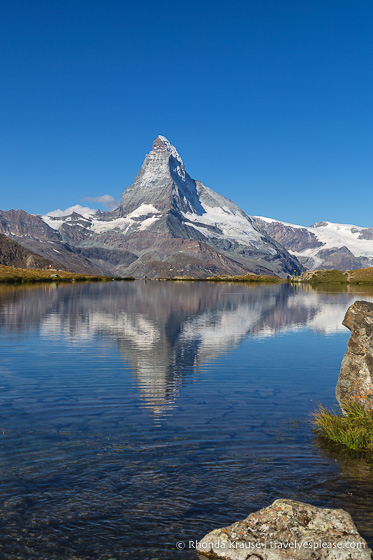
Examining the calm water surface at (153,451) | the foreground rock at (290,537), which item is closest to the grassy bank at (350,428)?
the calm water surface at (153,451)

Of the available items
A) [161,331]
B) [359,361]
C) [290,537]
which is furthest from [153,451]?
[161,331]

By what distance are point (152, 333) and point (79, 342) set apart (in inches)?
495

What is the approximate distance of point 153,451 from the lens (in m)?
20.6

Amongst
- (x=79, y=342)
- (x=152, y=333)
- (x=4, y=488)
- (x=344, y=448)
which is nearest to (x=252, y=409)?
(x=344, y=448)

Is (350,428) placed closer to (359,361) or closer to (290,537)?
(359,361)

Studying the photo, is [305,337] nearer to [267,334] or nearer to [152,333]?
[267,334]

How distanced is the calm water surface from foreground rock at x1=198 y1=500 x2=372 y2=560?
135 centimetres

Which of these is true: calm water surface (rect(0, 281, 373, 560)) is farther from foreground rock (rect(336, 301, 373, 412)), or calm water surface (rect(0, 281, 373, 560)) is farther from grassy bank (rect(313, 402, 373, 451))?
foreground rock (rect(336, 301, 373, 412))

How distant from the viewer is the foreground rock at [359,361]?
24.0 m

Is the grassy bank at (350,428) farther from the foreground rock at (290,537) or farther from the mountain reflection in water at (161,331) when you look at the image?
the foreground rock at (290,537)

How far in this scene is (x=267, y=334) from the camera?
2736 inches

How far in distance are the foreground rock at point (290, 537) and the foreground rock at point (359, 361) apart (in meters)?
11.8

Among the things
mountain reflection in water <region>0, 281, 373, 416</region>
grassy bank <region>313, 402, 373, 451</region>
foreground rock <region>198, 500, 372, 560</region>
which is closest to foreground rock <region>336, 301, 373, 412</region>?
grassy bank <region>313, 402, 373, 451</region>

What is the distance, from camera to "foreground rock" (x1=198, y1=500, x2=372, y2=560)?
1177 centimetres
